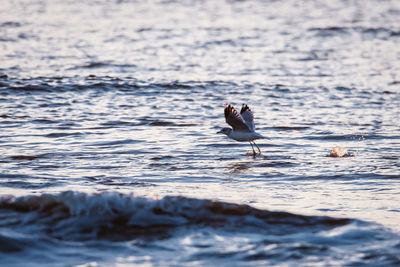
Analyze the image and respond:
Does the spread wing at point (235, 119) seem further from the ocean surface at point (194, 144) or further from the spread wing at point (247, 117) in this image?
the ocean surface at point (194, 144)

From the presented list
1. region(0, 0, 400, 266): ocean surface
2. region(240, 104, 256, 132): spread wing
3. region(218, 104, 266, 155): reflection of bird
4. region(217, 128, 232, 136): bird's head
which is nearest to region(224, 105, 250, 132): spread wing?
region(218, 104, 266, 155): reflection of bird

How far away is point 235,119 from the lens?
984cm

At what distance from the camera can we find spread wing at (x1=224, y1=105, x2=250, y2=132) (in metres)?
9.70

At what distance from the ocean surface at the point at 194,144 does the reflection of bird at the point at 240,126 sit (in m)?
0.23

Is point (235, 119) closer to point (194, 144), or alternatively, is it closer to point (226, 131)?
point (226, 131)

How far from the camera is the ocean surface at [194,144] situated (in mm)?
5664

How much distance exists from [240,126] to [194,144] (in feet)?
2.34

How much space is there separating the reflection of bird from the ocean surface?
234 millimetres

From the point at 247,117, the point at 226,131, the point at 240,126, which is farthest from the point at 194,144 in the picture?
the point at 247,117

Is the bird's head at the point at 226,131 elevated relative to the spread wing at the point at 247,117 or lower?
lower

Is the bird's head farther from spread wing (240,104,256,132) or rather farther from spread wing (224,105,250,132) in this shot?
spread wing (240,104,256,132)

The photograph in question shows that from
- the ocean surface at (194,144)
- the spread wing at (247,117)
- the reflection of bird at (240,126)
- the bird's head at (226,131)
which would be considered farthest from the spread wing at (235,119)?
the ocean surface at (194,144)

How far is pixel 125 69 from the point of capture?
16.2 meters

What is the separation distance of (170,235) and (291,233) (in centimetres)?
99
